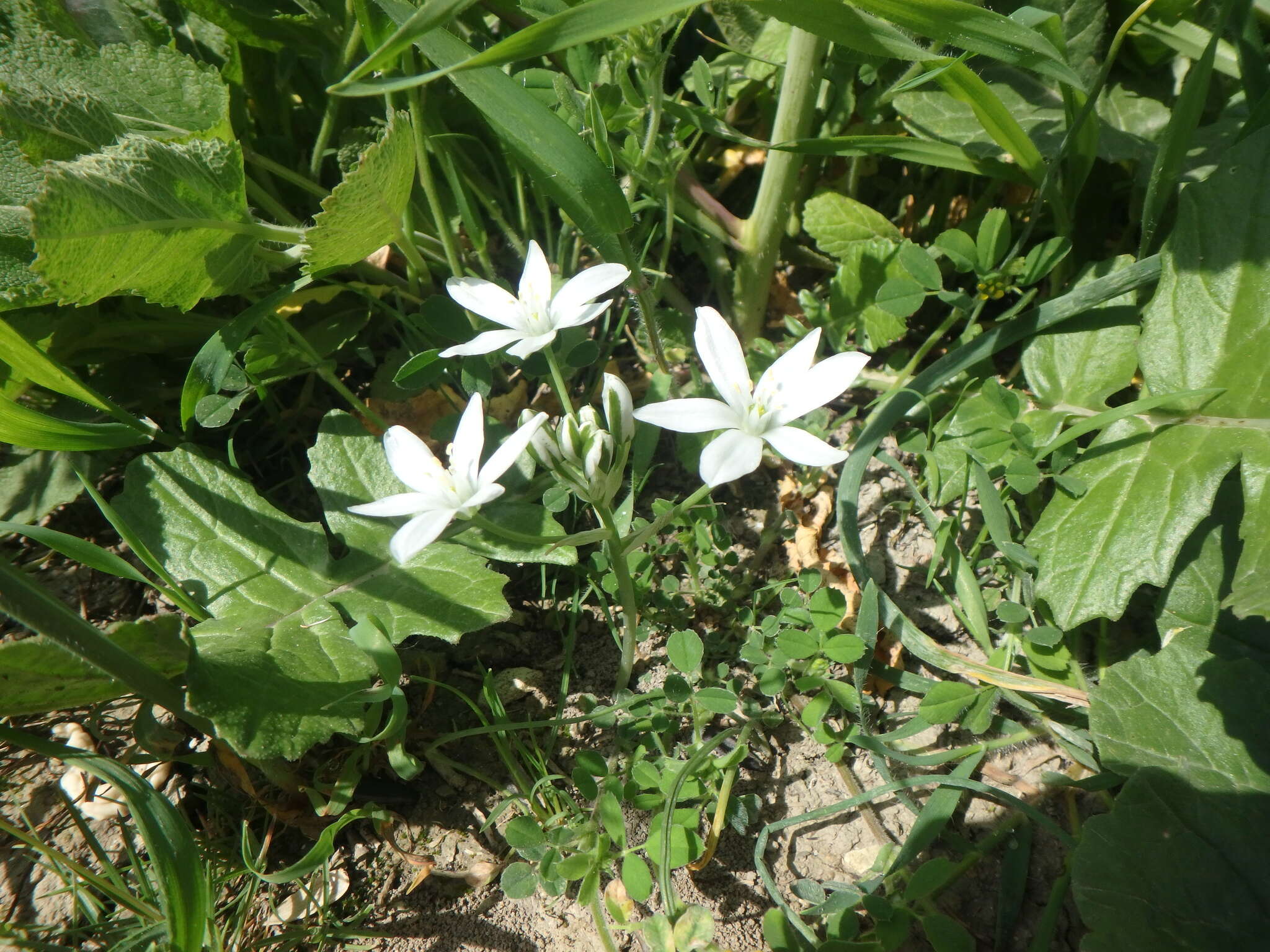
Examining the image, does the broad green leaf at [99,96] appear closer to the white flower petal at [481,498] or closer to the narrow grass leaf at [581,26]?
the narrow grass leaf at [581,26]

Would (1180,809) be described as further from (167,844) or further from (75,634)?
(75,634)

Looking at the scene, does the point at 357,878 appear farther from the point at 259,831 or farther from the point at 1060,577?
the point at 1060,577

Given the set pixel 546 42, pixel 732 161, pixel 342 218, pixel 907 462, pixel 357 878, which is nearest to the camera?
pixel 546 42

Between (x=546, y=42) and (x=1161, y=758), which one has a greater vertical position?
(x=546, y=42)

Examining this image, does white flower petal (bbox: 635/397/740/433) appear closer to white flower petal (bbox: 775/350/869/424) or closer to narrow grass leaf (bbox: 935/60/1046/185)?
white flower petal (bbox: 775/350/869/424)

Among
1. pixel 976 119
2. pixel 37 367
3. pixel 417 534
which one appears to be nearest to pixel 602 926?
pixel 417 534

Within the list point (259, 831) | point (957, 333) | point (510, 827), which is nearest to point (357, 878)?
point (259, 831)
